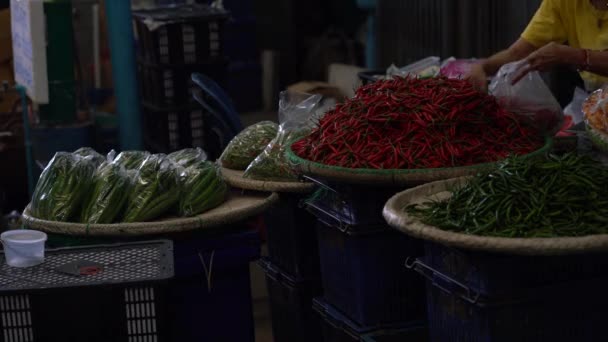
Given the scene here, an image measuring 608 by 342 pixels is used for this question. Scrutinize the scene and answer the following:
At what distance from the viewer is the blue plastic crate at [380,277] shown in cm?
405

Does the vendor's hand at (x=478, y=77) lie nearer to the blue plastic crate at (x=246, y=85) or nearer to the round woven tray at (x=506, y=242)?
the round woven tray at (x=506, y=242)

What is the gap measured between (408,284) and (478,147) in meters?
0.63

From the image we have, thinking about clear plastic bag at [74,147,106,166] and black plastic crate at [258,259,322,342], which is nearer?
clear plastic bag at [74,147,106,166]

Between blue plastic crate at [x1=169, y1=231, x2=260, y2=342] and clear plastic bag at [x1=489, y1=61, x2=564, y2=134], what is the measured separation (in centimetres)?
133

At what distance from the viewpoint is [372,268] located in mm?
4066

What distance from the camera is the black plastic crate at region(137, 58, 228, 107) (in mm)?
8086

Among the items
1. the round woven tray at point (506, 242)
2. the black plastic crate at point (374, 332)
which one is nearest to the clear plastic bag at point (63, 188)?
the black plastic crate at point (374, 332)

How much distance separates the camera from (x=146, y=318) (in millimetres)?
3488

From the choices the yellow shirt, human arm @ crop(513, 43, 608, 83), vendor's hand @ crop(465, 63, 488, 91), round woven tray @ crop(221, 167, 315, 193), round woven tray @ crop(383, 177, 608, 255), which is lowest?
round woven tray @ crop(221, 167, 315, 193)

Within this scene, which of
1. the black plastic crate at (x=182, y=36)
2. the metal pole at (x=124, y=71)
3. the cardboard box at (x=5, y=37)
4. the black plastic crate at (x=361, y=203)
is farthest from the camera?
the cardboard box at (x=5, y=37)

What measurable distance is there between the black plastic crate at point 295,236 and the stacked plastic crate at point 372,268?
459 mm

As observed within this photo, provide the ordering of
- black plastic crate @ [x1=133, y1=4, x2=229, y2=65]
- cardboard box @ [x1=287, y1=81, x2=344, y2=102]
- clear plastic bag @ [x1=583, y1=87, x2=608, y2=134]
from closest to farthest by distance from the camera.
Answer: clear plastic bag @ [x1=583, y1=87, x2=608, y2=134], black plastic crate @ [x1=133, y1=4, x2=229, y2=65], cardboard box @ [x1=287, y1=81, x2=344, y2=102]

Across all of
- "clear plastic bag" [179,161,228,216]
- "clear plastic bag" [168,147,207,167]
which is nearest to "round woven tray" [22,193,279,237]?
"clear plastic bag" [179,161,228,216]

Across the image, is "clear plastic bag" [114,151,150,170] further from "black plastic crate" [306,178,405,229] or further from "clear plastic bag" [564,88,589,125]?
"clear plastic bag" [564,88,589,125]
